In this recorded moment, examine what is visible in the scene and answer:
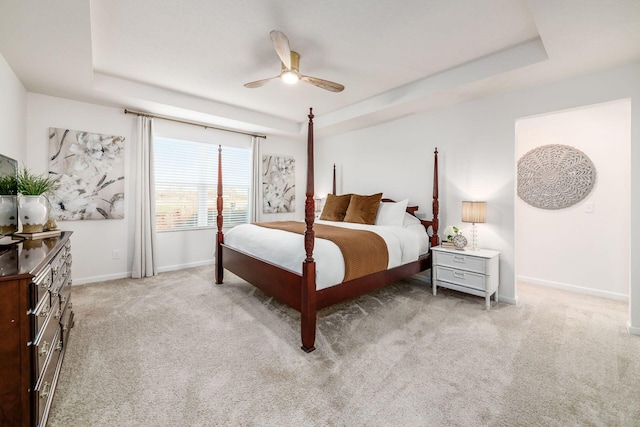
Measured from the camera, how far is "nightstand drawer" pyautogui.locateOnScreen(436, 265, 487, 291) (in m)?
3.06

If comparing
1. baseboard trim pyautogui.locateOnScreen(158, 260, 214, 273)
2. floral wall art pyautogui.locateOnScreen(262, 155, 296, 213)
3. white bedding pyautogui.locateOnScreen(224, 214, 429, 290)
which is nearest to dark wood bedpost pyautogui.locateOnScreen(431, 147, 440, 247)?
white bedding pyautogui.locateOnScreen(224, 214, 429, 290)

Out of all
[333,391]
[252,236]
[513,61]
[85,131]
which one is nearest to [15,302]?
[333,391]

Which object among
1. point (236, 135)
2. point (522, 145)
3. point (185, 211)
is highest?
point (236, 135)

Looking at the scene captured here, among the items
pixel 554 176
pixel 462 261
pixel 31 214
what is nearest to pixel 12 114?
pixel 31 214

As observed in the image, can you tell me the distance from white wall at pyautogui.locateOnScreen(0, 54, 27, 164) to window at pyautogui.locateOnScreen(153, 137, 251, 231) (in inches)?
56.4

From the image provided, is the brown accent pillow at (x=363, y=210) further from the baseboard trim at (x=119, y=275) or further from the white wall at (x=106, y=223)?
the baseboard trim at (x=119, y=275)

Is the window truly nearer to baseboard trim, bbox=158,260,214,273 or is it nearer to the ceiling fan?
baseboard trim, bbox=158,260,214,273

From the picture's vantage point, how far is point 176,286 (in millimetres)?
3686

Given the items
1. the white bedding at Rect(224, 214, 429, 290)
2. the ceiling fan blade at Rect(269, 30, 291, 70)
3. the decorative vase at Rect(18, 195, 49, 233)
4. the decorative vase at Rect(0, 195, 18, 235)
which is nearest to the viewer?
the decorative vase at Rect(0, 195, 18, 235)

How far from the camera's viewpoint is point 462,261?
3.22 metres

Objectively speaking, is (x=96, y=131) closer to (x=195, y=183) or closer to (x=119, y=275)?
(x=195, y=183)

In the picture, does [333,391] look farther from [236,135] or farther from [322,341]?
[236,135]

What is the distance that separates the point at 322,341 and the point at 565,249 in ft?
11.9

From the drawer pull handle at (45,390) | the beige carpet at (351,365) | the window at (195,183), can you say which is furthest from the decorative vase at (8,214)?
the window at (195,183)
